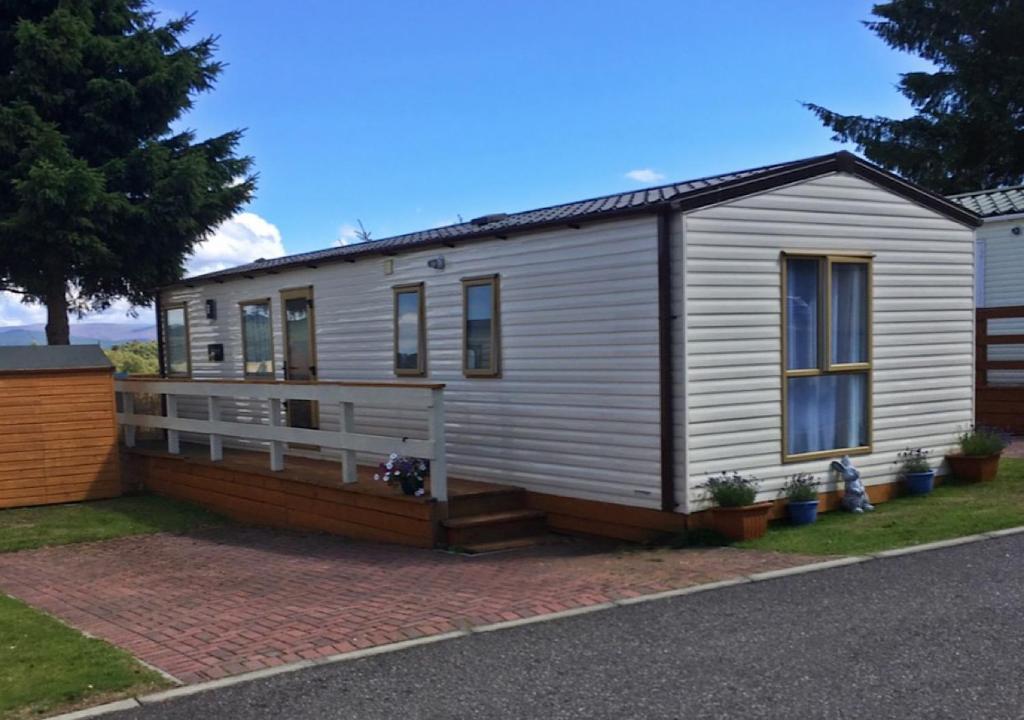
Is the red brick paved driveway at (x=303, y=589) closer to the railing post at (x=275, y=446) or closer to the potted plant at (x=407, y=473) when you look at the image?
the potted plant at (x=407, y=473)

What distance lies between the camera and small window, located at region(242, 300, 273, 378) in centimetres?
1256

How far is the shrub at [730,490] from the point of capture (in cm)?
732

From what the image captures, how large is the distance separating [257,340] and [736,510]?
25.4 ft

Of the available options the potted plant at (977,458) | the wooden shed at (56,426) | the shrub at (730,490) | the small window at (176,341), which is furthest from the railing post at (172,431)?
the potted plant at (977,458)

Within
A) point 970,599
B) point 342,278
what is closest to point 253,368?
point 342,278

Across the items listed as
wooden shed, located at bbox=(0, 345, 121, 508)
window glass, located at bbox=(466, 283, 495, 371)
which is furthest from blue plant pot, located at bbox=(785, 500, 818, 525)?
wooden shed, located at bbox=(0, 345, 121, 508)

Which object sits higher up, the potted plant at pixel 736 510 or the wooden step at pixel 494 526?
the potted plant at pixel 736 510

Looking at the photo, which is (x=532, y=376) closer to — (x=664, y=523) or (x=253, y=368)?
(x=664, y=523)

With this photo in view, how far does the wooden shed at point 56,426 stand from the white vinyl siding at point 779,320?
7.98m

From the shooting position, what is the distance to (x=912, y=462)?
8930 millimetres

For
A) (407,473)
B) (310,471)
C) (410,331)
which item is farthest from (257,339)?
(407,473)

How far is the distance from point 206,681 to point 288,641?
699mm

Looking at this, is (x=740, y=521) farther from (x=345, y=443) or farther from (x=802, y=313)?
(x=345, y=443)

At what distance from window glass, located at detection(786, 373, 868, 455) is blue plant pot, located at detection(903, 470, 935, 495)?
648mm
